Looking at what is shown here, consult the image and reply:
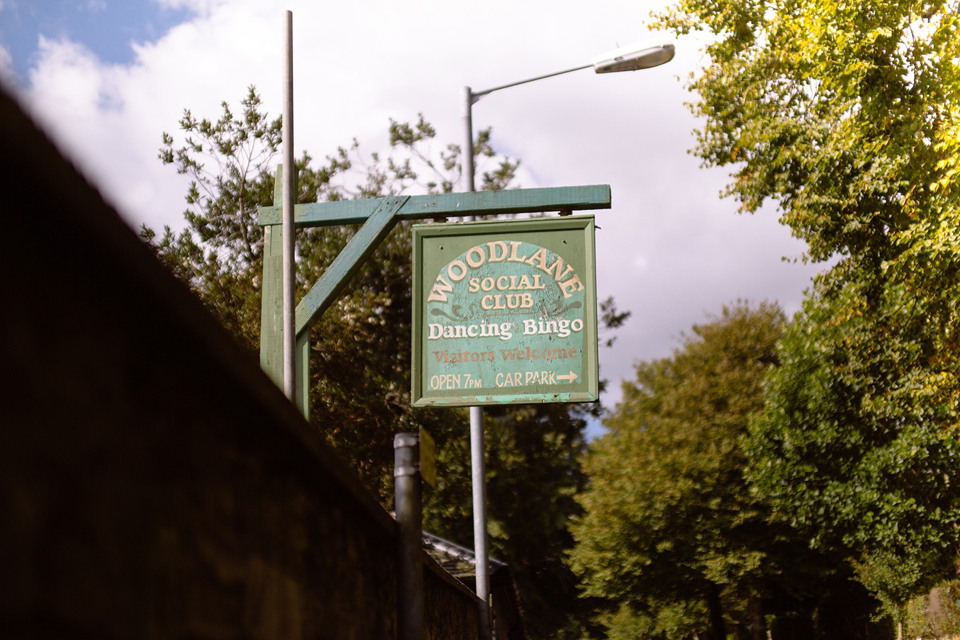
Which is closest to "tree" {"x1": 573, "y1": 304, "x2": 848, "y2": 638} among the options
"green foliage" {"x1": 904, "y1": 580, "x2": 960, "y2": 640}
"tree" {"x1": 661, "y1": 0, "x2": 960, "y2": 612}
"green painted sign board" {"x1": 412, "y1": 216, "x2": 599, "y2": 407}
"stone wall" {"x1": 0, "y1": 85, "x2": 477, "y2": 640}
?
"green foliage" {"x1": 904, "y1": 580, "x2": 960, "y2": 640}

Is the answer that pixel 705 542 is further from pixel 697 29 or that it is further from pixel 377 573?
pixel 377 573

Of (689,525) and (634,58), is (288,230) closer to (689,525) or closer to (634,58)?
(634,58)

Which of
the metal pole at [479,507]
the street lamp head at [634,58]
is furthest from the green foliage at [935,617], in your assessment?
the street lamp head at [634,58]

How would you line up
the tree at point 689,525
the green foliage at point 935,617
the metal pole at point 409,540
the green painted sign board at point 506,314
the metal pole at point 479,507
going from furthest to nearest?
the tree at point 689,525
the green foliage at point 935,617
the metal pole at point 479,507
the green painted sign board at point 506,314
the metal pole at point 409,540

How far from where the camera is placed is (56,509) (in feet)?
5.13

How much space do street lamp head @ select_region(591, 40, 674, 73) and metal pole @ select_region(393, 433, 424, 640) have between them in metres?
6.12

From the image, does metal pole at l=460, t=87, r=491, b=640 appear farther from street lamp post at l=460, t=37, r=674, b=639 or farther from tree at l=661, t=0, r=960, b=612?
tree at l=661, t=0, r=960, b=612

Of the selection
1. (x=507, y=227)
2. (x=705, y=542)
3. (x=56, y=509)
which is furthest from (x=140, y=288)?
(x=705, y=542)

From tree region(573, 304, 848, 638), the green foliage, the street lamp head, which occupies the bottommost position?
the green foliage

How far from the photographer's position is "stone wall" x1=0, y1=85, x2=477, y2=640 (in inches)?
58.0

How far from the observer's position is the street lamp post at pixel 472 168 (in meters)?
9.56

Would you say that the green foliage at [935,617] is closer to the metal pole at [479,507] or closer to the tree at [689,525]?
the tree at [689,525]

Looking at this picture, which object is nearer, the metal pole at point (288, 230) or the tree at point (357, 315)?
the metal pole at point (288, 230)

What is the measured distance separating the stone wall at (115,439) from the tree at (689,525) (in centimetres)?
2536
